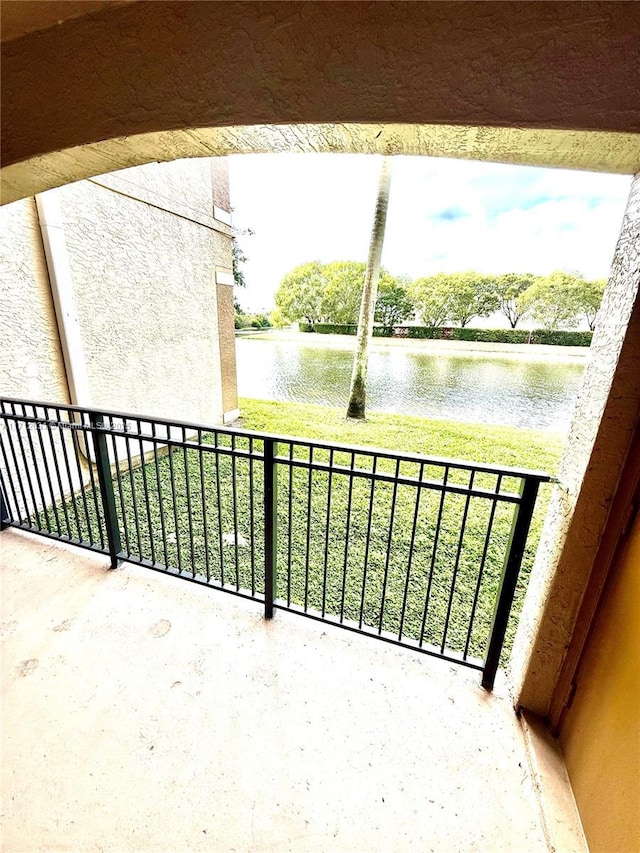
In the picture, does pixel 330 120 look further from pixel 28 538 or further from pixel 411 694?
pixel 28 538

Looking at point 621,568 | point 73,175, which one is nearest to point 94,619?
point 73,175

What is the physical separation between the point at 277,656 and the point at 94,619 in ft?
3.44

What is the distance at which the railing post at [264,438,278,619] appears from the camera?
1750 millimetres

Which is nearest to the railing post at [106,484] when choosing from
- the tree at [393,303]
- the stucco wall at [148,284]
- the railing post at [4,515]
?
→ the railing post at [4,515]

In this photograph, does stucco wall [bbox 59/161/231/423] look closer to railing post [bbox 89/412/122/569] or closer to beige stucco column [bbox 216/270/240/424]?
beige stucco column [bbox 216/270/240/424]

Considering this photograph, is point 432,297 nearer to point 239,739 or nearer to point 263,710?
point 263,710

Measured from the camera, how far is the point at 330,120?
2.93ft

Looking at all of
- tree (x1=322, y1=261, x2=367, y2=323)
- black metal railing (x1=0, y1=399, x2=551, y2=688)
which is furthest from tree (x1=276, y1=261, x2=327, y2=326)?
black metal railing (x1=0, y1=399, x2=551, y2=688)

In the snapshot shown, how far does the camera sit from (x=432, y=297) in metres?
9.08

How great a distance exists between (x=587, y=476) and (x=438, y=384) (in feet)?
24.5

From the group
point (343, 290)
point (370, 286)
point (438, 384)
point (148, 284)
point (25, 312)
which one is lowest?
point (438, 384)

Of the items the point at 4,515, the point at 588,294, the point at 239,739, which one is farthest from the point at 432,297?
the point at 239,739

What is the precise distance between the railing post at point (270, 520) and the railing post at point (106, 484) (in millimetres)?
1082

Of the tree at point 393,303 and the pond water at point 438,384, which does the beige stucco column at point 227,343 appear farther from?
the tree at point 393,303
